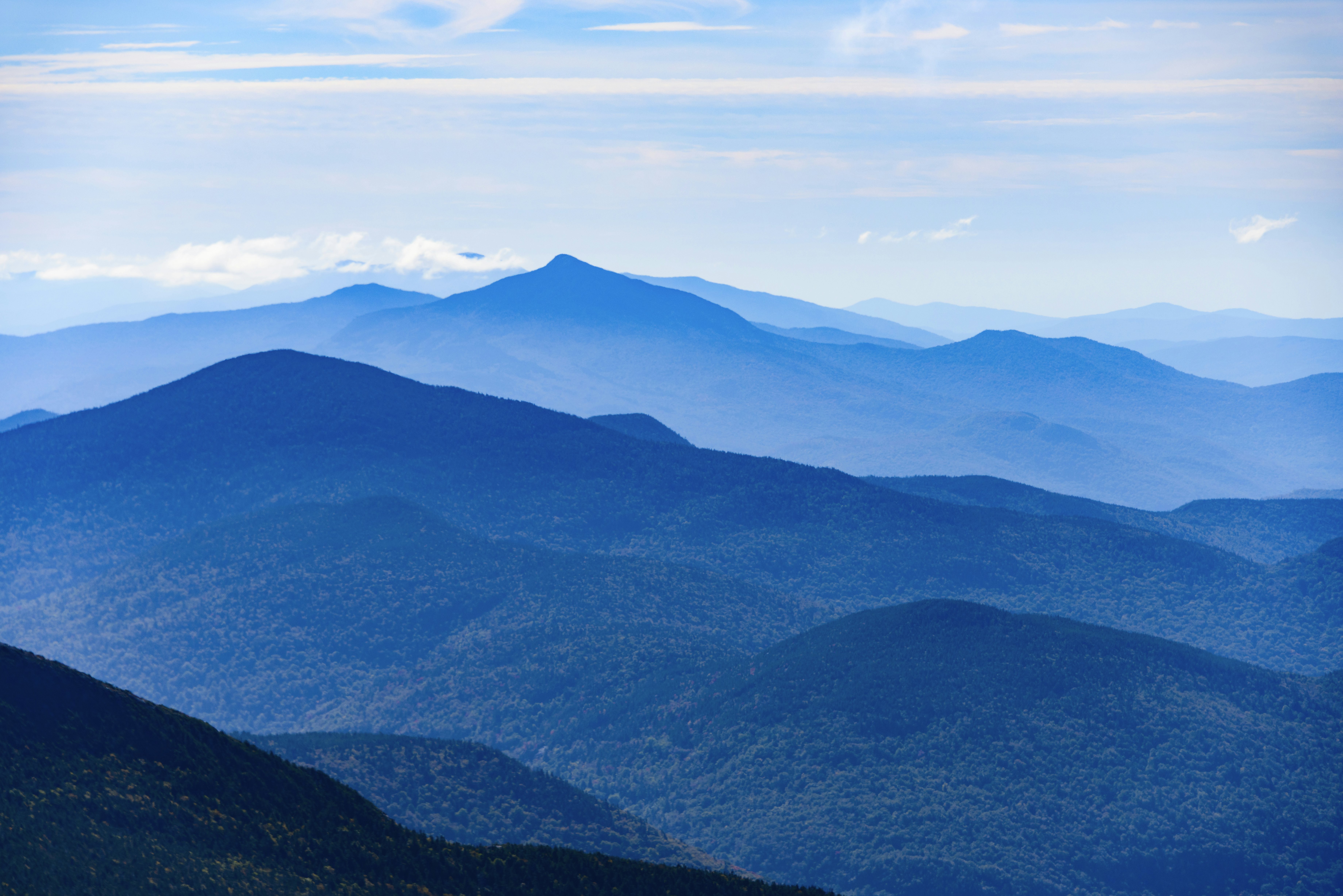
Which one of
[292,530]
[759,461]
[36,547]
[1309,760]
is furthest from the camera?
[759,461]

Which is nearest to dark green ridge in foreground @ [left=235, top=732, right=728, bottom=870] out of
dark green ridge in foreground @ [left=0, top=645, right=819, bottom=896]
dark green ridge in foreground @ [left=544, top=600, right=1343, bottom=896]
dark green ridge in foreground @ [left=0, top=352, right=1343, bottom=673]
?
dark green ridge in foreground @ [left=544, top=600, right=1343, bottom=896]

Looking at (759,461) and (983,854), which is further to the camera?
(759,461)

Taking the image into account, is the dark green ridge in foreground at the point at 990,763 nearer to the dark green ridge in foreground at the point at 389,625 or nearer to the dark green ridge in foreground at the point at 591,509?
the dark green ridge in foreground at the point at 389,625

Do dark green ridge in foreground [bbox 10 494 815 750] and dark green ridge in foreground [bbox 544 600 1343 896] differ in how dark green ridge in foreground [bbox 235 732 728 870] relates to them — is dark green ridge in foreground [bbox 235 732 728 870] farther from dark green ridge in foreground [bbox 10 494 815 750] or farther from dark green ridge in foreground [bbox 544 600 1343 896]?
dark green ridge in foreground [bbox 10 494 815 750]

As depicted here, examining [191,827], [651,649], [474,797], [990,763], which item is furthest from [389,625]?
[191,827]

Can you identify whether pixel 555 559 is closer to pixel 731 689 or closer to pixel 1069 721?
pixel 731 689

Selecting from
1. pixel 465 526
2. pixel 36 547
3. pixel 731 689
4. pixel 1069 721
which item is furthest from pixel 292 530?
pixel 1069 721
